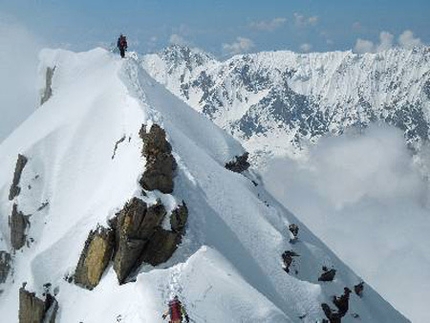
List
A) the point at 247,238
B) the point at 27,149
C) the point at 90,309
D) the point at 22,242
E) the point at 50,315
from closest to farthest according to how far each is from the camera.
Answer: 1. the point at 90,309
2. the point at 50,315
3. the point at 247,238
4. the point at 22,242
5. the point at 27,149

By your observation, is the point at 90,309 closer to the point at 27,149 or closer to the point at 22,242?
the point at 22,242

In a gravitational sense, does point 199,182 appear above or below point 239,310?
above

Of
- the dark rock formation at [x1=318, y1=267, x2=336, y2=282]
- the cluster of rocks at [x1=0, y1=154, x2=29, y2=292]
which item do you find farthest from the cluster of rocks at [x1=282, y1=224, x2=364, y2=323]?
the cluster of rocks at [x1=0, y1=154, x2=29, y2=292]

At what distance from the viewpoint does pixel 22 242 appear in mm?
57281

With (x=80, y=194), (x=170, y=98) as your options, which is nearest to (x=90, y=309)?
(x=80, y=194)

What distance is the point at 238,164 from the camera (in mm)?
69188

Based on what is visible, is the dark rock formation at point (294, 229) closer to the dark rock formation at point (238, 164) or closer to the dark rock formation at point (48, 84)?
the dark rock formation at point (238, 164)

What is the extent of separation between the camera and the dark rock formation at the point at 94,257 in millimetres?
43338

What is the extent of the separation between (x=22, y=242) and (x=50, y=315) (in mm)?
13497

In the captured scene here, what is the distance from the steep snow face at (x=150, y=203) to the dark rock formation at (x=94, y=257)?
72cm

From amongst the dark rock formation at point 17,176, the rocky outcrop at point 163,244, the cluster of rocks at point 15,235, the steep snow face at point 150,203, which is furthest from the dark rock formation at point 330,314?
the dark rock formation at point 17,176

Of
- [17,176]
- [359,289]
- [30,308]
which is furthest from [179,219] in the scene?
[359,289]

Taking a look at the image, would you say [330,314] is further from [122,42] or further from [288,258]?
[122,42]

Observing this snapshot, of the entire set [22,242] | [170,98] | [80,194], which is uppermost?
[170,98]
